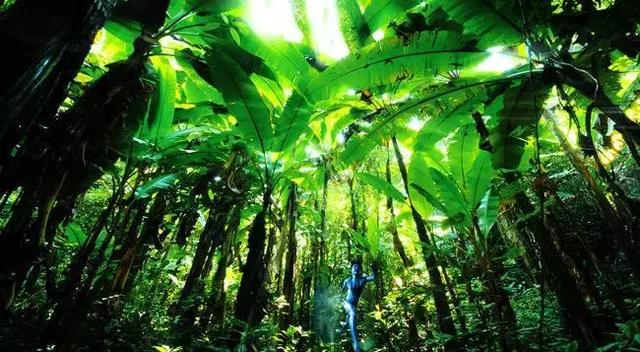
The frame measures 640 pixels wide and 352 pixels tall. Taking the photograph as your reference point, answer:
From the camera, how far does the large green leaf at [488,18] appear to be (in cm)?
261

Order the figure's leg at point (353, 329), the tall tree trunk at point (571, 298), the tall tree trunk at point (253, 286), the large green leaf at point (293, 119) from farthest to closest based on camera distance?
the figure's leg at point (353, 329), the large green leaf at point (293, 119), the tall tree trunk at point (253, 286), the tall tree trunk at point (571, 298)

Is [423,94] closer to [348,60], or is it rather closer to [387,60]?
[387,60]

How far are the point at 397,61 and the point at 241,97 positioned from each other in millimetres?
1575

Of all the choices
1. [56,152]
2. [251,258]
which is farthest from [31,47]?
[251,258]

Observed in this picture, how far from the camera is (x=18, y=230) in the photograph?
2.18 meters

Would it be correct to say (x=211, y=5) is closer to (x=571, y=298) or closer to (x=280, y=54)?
(x=280, y=54)

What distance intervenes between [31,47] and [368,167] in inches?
237

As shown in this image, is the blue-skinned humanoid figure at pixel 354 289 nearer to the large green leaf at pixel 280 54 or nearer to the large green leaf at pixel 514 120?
the large green leaf at pixel 514 120

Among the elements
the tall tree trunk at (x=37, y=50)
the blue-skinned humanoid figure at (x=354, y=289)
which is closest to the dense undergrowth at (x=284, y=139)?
the tall tree trunk at (x=37, y=50)

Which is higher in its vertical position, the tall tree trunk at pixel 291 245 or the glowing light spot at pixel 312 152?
the glowing light spot at pixel 312 152

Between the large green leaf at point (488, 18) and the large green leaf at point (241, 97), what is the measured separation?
1.90 m

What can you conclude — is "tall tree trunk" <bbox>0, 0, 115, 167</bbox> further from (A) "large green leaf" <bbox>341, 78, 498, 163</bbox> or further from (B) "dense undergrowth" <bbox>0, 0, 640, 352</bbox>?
(A) "large green leaf" <bbox>341, 78, 498, 163</bbox>

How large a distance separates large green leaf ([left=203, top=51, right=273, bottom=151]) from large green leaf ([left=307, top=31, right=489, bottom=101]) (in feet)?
2.29

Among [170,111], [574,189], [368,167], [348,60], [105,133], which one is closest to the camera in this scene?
[105,133]
